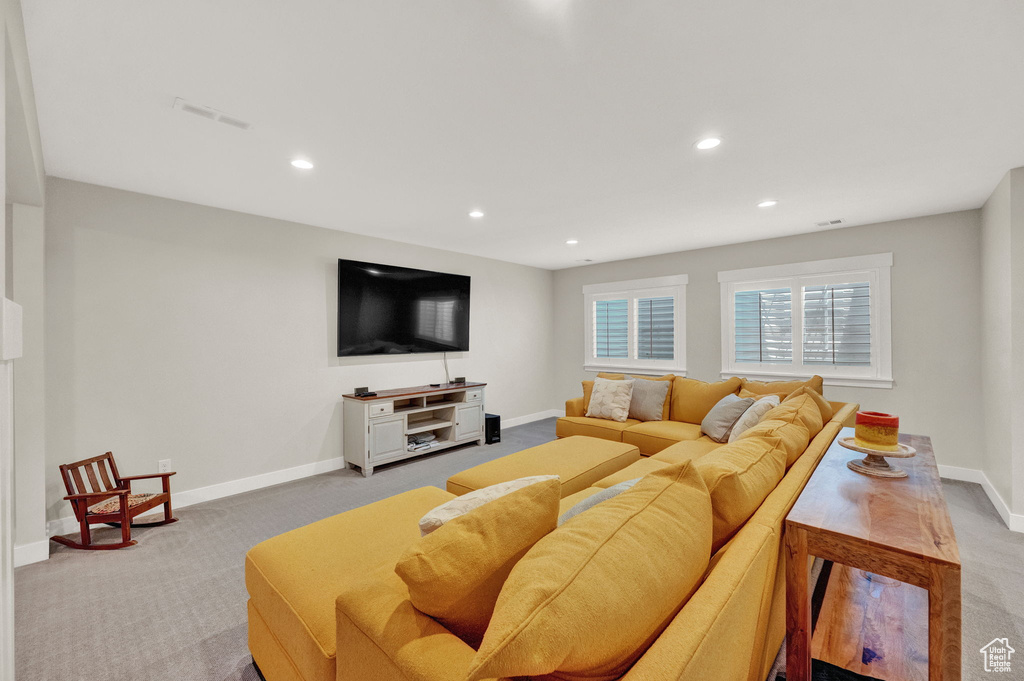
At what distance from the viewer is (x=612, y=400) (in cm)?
434

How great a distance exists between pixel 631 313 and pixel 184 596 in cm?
533

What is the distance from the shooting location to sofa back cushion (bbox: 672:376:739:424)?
3977mm

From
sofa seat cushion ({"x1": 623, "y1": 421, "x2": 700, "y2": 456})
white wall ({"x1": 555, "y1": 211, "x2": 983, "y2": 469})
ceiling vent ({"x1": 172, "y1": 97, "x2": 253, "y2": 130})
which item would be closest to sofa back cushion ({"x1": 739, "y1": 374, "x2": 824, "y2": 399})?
sofa seat cushion ({"x1": 623, "y1": 421, "x2": 700, "y2": 456})

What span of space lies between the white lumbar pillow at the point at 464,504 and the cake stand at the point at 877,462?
4.58ft

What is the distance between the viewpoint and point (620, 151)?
2.48 meters

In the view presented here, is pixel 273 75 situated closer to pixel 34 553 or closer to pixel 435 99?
pixel 435 99

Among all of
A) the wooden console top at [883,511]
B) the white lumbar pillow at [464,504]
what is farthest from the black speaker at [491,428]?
the white lumbar pillow at [464,504]

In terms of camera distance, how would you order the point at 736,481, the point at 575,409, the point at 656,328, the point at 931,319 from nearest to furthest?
1. the point at 736,481
2. the point at 931,319
3. the point at 575,409
4. the point at 656,328

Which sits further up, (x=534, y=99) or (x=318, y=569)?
(x=534, y=99)

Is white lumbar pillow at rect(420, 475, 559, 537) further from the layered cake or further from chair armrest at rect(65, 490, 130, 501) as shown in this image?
chair armrest at rect(65, 490, 130, 501)

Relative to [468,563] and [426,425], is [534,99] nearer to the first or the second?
[468,563]

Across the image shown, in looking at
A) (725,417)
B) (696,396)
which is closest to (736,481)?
(725,417)

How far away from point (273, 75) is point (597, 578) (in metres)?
2.16

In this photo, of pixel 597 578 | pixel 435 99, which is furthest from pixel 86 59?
pixel 597 578
